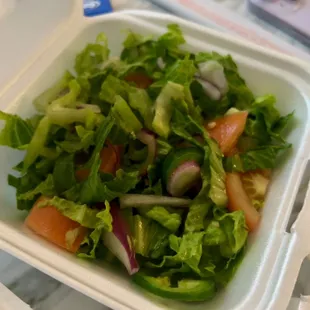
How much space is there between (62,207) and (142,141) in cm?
17

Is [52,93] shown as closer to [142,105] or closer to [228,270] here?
[142,105]

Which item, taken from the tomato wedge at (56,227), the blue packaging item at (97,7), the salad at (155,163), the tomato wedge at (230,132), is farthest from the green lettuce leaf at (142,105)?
the blue packaging item at (97,7)

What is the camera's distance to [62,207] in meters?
0.76

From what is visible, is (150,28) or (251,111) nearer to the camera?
(251,111)

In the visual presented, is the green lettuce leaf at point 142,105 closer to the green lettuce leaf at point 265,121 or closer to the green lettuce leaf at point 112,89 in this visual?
the green lettuce leaf at point 112,89

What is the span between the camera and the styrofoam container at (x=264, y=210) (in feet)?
2.21

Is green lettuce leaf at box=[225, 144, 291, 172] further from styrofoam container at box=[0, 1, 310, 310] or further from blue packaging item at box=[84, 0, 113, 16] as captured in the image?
blue packaging item at box=[84, 0, 113, 16]

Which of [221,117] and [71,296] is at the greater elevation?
[221,117]

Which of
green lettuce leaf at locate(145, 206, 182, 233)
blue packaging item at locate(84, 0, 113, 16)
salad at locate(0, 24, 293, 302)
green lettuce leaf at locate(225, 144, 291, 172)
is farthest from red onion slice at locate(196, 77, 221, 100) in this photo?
blue packaging item at locate(84, 0, 113, 16)

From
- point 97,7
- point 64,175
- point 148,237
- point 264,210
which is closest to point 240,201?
point 264,210

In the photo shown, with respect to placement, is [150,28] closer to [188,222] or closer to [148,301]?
[188,222]

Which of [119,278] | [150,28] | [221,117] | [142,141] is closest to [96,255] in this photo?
[119,278]

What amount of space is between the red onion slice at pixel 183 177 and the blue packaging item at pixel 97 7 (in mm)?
524

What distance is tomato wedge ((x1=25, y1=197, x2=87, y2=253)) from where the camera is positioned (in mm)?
753
